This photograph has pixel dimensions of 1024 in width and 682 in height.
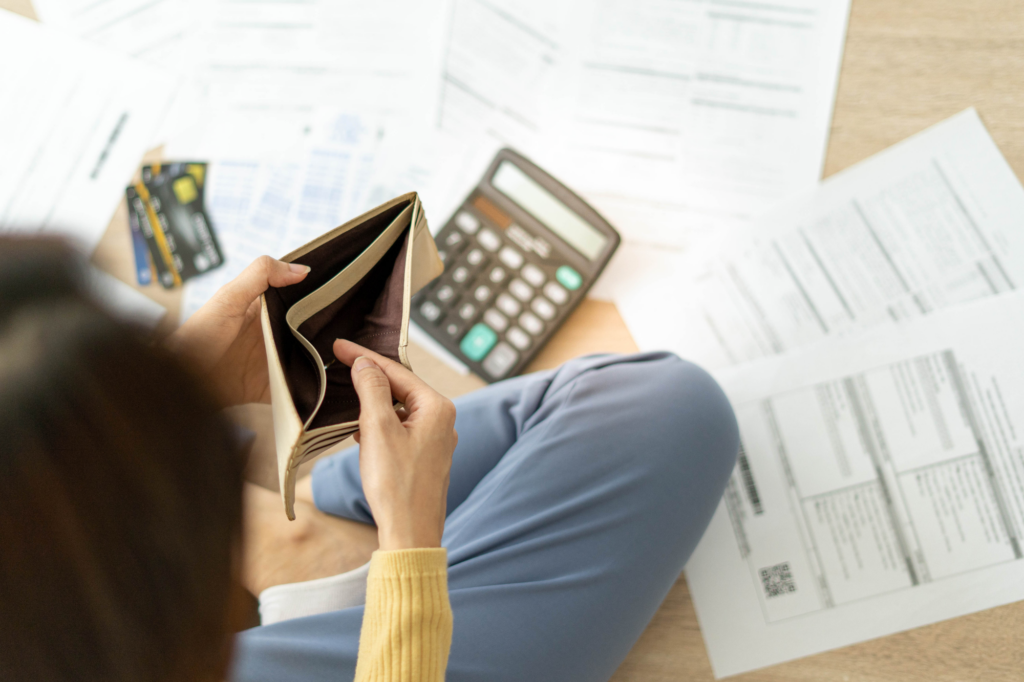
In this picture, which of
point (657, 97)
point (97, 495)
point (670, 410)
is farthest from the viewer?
point (657, 97)

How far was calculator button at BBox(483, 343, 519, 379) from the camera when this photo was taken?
542 millimetres

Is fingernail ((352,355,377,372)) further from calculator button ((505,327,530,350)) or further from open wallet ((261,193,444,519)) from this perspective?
calculator button ((505,327,530,350))

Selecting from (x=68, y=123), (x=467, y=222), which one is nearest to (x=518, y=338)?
(x=467, y=222)

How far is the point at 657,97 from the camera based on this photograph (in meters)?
0.58

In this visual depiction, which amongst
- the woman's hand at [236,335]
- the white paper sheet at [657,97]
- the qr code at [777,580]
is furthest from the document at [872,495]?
the woman's hand at [236,335]

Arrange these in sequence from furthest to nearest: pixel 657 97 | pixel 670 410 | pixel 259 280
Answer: pixel 657 97 → pixel 670 410 → pixel 259 280

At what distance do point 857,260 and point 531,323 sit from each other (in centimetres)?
30

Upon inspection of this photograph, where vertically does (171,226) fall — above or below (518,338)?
above

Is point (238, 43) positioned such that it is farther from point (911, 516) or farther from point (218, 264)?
point (911, 516)

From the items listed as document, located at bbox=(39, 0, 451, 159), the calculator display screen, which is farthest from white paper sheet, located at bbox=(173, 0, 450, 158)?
the calculator display screen

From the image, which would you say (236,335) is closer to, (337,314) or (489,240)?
(337,314)

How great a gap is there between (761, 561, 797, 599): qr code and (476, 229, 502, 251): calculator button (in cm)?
37

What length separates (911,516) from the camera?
0.52 m

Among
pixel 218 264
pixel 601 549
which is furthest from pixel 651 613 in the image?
pixel 218 264
